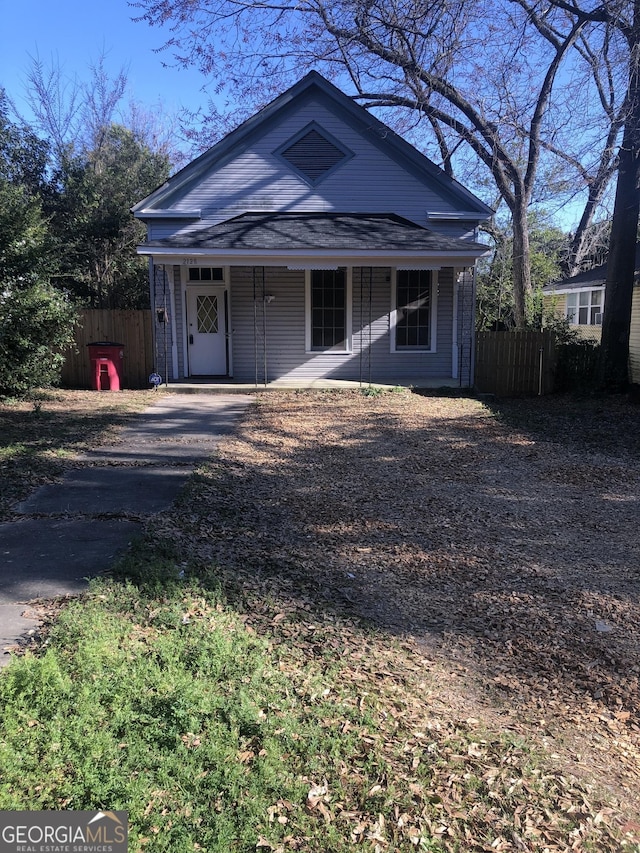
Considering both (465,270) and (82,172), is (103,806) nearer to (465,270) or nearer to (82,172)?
(465,270)

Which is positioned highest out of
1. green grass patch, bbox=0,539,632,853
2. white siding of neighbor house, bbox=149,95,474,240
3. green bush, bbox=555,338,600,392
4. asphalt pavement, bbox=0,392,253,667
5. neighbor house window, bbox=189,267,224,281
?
white siding of neighbor house, bbox=149,95,474,240

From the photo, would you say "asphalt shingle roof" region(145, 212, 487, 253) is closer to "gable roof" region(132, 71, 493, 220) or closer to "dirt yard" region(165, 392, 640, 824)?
"gable roof" region(132, 71, 493, 220)

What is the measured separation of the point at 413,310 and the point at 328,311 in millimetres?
2082

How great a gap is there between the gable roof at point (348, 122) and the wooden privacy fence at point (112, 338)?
2434mm

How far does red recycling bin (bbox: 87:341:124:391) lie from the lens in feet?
48.4

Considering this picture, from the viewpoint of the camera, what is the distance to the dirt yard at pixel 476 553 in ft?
11.0

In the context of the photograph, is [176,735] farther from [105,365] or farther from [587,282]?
[587,282]

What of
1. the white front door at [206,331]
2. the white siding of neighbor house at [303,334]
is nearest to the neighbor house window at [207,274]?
the white front door at [206,331]

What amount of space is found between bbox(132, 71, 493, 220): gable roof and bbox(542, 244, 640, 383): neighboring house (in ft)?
16.6

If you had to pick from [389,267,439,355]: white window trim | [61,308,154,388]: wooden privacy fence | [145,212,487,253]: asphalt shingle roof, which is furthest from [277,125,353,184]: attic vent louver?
[61,308,154,388]: wooden privacy fence

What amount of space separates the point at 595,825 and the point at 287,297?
14272mm

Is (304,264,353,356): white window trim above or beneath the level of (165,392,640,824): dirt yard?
above

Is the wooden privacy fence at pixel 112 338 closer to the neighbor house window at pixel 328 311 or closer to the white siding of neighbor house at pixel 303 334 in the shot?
the white siding of neighbor house at pixel 303 334

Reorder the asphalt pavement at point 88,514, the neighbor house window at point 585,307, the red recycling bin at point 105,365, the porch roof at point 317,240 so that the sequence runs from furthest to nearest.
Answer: the neighbor house window at point 585,307 → the red recycling bin at point 105,365 → the porch roof at point 317,240 → the asphalt pavement at point 88,514
